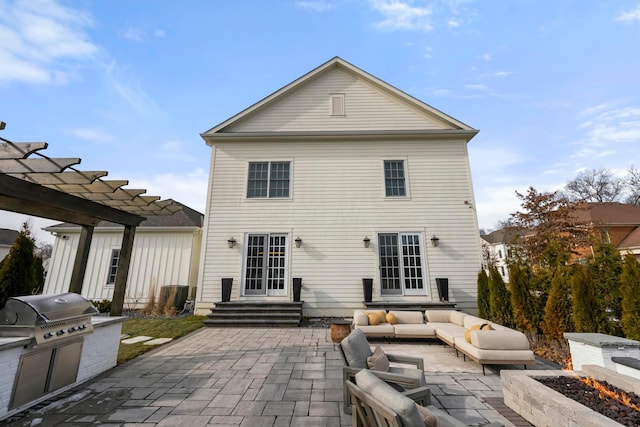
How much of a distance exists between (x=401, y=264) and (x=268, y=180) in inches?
227

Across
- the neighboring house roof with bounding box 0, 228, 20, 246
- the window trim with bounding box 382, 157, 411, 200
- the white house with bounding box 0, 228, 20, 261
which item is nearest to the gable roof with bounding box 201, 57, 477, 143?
the window trim with bounding box 382, 157, 411, 200

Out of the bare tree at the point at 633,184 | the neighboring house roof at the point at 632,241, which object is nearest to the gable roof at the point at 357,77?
the neighboring house roof at the point at 632,241

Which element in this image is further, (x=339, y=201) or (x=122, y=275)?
(x=339, y=201)

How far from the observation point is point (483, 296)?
24.5 ft

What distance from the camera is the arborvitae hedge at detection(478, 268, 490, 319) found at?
289 inches

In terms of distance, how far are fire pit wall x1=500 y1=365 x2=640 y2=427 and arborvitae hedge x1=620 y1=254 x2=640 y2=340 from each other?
2092 millimetres

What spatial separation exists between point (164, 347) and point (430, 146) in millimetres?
10332

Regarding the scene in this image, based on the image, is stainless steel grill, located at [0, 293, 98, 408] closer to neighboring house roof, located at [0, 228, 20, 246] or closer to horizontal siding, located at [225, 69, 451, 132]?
horizontal siding, located at [225, 69, 451, 132]

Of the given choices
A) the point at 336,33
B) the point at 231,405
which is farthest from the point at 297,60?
the point at 231,405

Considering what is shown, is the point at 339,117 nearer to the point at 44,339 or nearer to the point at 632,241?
the point at 44,339

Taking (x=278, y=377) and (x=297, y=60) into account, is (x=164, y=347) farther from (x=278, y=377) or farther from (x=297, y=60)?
(x=297, y=60)

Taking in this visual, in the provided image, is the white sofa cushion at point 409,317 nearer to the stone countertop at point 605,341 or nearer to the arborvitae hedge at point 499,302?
the arborvitae hedge at point 499,302

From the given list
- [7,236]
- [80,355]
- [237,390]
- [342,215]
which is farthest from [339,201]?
[7,236]

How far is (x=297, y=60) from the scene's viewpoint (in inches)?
446
